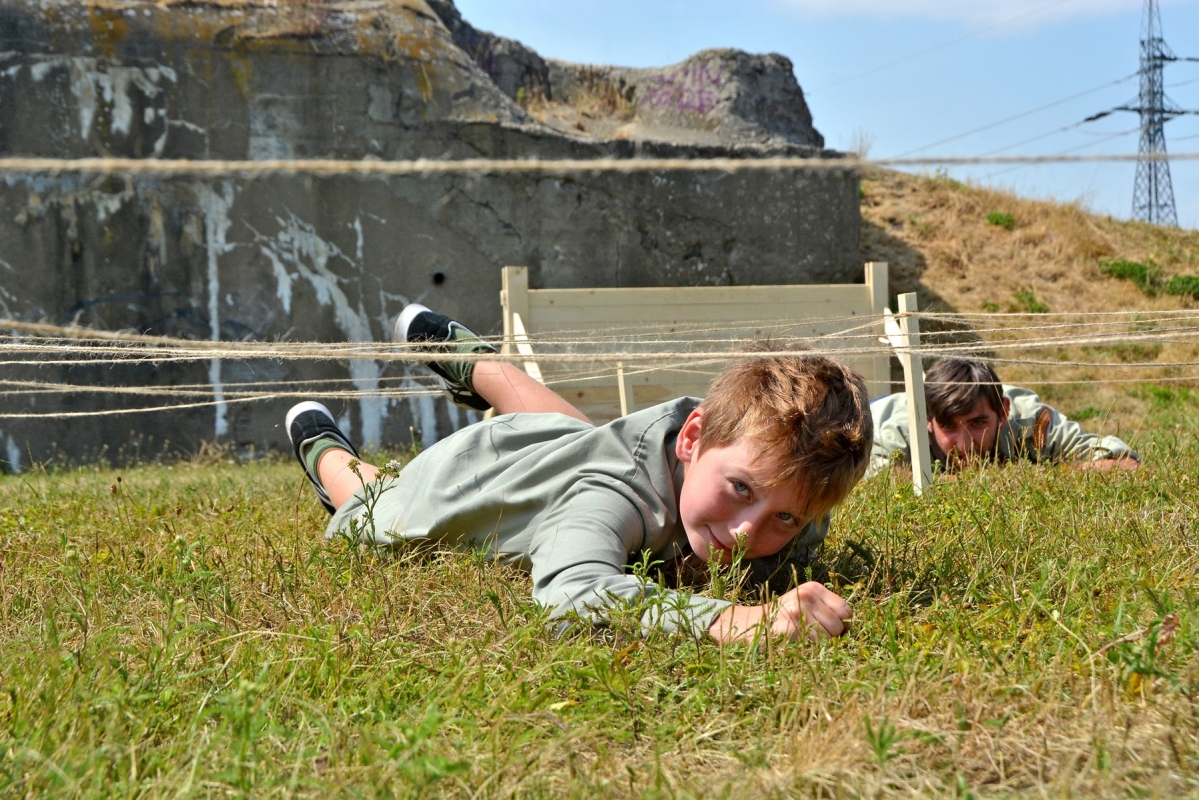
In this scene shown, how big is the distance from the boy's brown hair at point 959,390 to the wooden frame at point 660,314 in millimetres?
716

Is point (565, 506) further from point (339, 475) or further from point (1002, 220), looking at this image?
point (1002, 220)

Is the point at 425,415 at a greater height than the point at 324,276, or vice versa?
the point at 324,276

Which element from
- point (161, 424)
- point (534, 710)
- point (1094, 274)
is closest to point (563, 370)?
point (161, 424)

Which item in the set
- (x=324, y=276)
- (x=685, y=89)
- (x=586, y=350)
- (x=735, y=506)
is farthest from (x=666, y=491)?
(x=685, y=89)

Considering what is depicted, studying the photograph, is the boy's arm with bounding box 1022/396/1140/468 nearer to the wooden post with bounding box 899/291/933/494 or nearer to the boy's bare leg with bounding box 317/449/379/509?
the wooden post with bounding box 899/291/933/494

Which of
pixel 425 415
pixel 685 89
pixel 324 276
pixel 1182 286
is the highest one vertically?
pixel 685 89

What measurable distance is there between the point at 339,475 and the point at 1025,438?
8.51ft

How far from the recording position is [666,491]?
6.88 feet

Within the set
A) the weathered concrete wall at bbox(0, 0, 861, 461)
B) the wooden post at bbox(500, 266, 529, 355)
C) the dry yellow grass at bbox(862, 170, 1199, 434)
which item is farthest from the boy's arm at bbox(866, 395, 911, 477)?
the dry yellow grass at bbox(862, 170, 1199, 434)

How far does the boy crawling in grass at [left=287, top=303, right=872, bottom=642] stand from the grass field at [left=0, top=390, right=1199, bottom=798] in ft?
0.23

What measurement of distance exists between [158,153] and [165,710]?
595cm

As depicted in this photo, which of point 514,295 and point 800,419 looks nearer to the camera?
point 800,419

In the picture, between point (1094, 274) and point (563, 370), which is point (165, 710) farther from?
point (1094, 274)

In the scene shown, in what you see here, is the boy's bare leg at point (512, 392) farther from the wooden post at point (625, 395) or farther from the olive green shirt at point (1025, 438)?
the olive green shirt at point (1025, 438)
